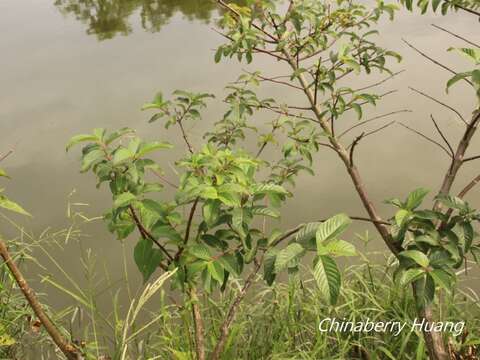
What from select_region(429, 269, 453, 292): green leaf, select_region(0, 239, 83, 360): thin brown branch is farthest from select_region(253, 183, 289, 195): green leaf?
select_region(0, 239, 83, 360): thin brown branch

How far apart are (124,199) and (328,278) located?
1.53 feet

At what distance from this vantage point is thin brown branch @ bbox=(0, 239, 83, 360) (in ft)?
3.60

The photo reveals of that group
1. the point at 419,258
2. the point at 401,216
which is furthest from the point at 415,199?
the point at 419,258

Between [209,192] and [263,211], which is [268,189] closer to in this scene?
[263,211]

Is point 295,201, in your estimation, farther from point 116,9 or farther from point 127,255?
point 116,9

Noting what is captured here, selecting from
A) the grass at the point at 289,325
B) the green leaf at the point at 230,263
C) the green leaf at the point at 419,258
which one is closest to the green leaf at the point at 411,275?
the green leaf at the point at 419,258

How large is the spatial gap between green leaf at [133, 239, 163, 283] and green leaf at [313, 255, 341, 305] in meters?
0.45

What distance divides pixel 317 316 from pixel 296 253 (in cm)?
95

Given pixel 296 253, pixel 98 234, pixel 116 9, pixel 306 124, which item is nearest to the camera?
pixel 296 253

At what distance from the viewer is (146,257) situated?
114 centimetres

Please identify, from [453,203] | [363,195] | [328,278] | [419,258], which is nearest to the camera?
[328,278]

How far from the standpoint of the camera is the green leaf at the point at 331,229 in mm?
930

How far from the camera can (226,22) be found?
1756 mm

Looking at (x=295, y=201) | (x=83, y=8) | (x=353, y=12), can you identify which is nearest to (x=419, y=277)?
(x=353, y=12)
